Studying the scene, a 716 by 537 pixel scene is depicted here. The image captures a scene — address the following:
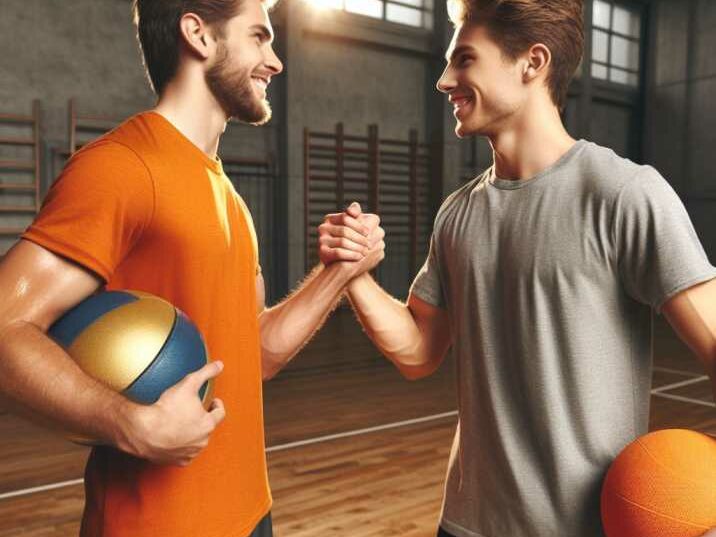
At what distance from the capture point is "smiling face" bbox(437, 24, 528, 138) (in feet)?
4.27

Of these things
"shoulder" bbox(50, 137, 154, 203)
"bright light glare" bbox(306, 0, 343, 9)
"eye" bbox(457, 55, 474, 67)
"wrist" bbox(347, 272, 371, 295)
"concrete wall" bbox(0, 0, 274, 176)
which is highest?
"bright light glare" bbox(306, 0, 343, 9)

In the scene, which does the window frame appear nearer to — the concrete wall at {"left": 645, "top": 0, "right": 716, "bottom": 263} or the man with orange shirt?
the concrete wall at {"left": 645, "top": 0, "right": 716, "bottom": 263}

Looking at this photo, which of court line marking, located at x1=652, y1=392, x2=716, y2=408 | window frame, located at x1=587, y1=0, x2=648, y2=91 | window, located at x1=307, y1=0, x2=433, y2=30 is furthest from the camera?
window frame, located at x1=587, y1=0, x2=648, y2=91

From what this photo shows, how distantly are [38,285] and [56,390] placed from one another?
0.58 ft

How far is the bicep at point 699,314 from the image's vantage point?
→ 1.05 meters

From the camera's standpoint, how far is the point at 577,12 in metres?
1.30

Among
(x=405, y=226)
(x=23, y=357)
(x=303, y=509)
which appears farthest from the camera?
(x=405, y=226)

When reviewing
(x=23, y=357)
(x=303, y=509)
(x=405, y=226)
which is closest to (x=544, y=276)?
(x=23, y=357)

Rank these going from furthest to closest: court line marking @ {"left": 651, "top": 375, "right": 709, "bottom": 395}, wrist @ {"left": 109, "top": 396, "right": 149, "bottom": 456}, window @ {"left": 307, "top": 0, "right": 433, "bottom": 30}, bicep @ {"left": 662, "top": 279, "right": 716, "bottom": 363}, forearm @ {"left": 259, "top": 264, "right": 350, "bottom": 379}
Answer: window @ {"left": 307, "top": 0, "right": 433, "bottom": 30} < court line marking @ {"left": 651, "top": 375, "right": 709, "bottom": 395} < forearm @ {"left": 259, "top": 264, "right": 350, "bottom": 379} < bicep @ {"left": 662, "top": 279, "right": 716, "bottom": 363} < wrist @ {"left": 109, "top": 396, "right": 149, "bottom": 456}

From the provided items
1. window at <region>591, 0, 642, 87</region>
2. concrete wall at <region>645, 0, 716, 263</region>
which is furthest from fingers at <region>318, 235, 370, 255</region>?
concrete wall at <region>645, 0, 716, 263</region>

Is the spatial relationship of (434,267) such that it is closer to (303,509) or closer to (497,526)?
(497,526)

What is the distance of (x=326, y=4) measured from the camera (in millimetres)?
8070

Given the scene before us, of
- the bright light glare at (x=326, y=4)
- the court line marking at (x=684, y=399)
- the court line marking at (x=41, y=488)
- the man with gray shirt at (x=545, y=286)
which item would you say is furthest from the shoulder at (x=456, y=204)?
the bright light glare at (x=326, y=4)

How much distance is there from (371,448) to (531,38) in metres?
2.83
